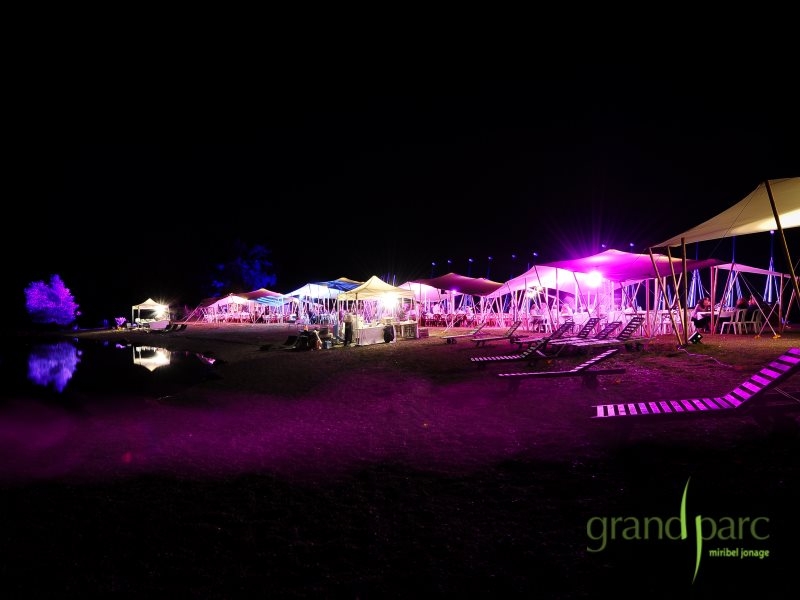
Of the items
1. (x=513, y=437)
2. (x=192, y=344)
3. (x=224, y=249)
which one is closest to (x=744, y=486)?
(x=513, y=437)

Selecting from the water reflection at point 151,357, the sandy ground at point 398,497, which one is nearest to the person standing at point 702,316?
the sandy ground at point 398,497

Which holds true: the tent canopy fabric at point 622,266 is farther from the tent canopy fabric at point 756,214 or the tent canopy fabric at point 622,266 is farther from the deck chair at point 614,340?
the tent canopy fabric at point 756,214

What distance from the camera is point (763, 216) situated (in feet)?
31.4

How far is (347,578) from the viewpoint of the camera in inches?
119

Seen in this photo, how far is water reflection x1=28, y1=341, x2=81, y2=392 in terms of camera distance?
45.0ft

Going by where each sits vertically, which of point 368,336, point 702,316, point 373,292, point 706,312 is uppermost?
point 373,292

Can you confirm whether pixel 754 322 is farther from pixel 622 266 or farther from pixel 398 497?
pixel 398 497

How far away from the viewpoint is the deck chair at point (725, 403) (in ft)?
16.6

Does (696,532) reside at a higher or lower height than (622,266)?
lower

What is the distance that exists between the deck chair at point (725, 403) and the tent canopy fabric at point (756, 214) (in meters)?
3.12

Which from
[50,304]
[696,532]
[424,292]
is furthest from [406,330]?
[50,304]

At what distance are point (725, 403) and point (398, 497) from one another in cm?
390

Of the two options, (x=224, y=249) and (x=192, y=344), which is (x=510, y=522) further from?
(x=224, y=249)

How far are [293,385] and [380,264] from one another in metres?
79.7
